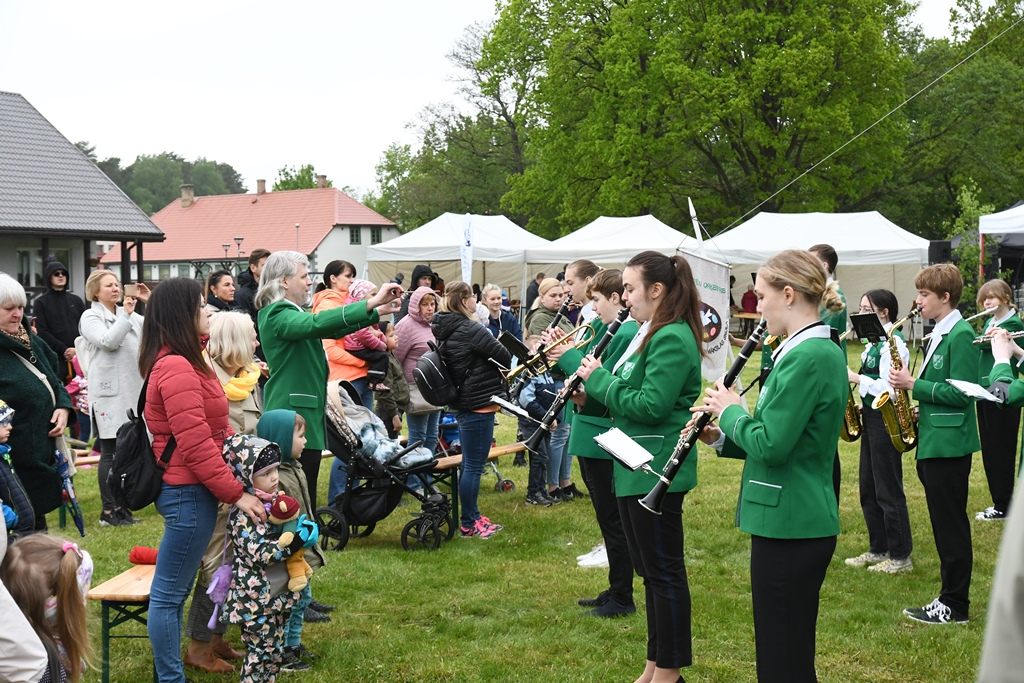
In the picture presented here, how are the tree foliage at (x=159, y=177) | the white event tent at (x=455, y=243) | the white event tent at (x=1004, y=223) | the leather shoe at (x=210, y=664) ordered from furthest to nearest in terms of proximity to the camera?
the tree foliage at (x=159, y=177)
the white event tent at (x=455, y=243)
the white event tent at (x=1004, y=223)
the leather shoe at (x=210, y=664)

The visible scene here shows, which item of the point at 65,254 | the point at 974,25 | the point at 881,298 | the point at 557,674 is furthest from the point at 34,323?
the point at 974,25

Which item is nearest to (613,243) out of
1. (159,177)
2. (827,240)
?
(827,240)

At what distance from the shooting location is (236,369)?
561cm

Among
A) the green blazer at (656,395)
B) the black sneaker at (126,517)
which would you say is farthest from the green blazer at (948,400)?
the black sneaker at (126,517)

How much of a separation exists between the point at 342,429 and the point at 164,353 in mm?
2900

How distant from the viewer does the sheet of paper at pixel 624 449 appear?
12.8 feet

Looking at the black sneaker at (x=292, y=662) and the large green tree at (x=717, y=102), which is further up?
the large green tree at (x=717, y=102)

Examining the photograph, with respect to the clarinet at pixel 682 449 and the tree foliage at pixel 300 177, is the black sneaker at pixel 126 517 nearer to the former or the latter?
the clarinet at pixel 682 449

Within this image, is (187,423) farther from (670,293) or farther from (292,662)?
(670,293)

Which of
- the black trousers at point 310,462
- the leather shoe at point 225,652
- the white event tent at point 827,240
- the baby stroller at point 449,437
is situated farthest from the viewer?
the white event tent at point 827,240

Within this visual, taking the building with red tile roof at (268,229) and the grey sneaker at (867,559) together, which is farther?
the building with red tile roof at (268,229)

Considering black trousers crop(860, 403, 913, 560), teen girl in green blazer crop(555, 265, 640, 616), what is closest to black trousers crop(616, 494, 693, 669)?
teen girl in green blazer crop(555, 265, 640, 616)

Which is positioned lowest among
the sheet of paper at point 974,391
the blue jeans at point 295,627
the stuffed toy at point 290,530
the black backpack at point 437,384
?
the blue jeans at point 295,627

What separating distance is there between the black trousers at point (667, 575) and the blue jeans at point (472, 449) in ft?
9.70
